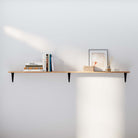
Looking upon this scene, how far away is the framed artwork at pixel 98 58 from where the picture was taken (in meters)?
2.48

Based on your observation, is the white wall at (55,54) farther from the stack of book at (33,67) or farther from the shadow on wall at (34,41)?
the stack of book at (33,67)

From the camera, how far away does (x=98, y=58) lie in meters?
2.50

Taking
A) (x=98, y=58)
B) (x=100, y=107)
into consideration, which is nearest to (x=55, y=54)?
(x=98, y=58)

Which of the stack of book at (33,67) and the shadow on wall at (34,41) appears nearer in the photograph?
the stack of book at (33,67)

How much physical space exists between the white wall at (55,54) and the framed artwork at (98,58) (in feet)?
0.26

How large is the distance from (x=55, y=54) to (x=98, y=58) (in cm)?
60

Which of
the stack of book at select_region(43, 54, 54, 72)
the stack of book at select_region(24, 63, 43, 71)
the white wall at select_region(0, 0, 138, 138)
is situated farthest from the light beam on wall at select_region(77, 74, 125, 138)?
the stack of book at select_region(24, 63, 43, 71)

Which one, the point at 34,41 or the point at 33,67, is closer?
the point at 33,67

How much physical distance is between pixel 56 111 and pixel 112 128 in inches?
32.1

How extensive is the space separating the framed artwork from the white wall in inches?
3.1

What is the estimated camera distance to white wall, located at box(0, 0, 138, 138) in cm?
251

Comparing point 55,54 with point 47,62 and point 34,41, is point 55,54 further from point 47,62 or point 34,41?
point 34,41

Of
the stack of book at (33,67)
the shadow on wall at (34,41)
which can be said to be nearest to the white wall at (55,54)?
the shadow on wall at (34,41)

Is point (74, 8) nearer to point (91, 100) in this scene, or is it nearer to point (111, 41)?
point (111, 41)
